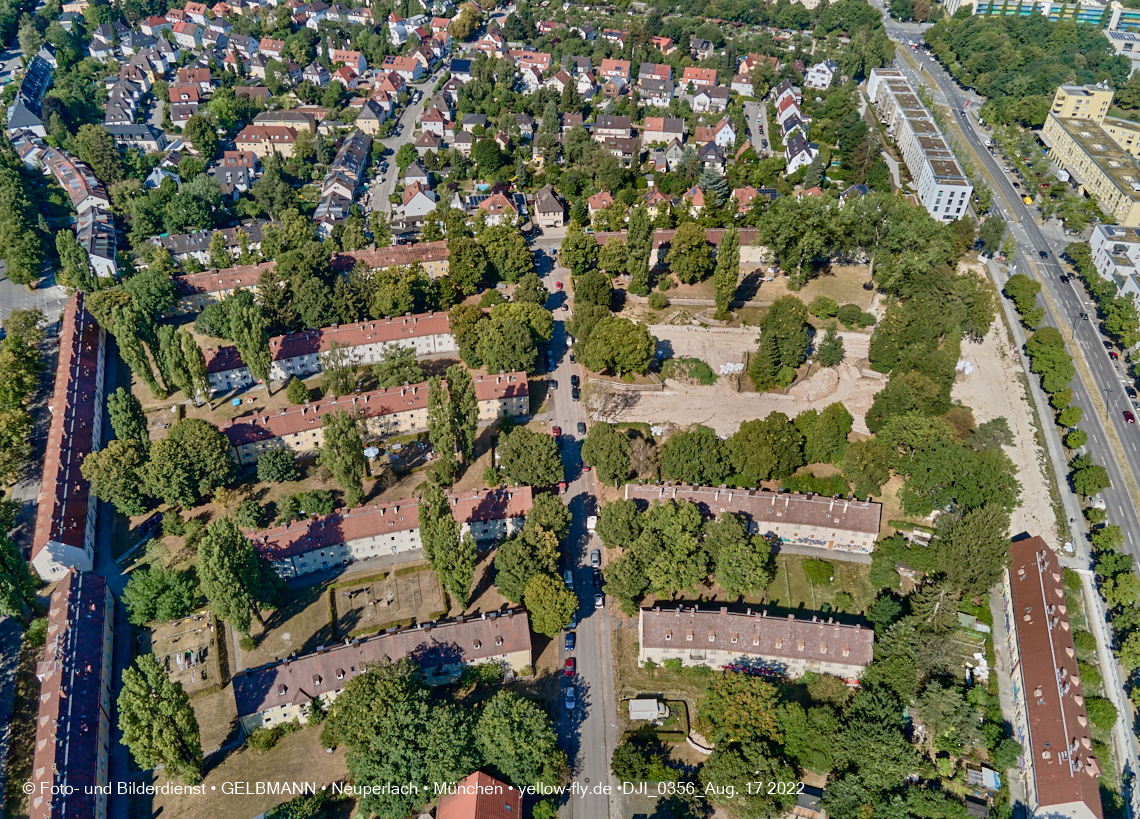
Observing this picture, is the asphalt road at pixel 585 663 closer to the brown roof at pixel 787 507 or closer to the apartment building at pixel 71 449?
the brown roof at pixel 787 507

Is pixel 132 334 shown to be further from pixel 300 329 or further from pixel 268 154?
pixel 268 154

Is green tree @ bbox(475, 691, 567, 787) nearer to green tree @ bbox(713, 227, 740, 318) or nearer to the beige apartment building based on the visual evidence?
green tree @ bbox(713, 227, 740, 318)

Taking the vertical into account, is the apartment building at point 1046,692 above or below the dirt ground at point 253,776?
above

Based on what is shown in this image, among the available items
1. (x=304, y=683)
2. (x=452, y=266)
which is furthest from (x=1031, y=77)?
(x=304, y=683)

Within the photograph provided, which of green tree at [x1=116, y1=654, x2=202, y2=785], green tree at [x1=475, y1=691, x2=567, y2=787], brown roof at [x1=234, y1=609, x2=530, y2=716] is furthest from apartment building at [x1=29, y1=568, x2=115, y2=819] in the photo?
green tree at [x1=475, y1=691, x2=567, y2=787]

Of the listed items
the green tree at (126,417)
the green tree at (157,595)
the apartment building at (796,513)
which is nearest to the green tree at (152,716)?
the green tree at (157,595)

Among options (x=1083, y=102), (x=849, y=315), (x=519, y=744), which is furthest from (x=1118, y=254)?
(x=519, y=744)
